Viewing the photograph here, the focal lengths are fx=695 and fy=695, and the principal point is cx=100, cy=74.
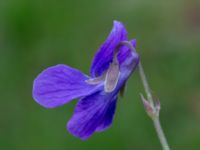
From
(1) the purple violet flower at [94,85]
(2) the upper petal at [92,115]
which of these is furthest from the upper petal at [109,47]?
(2) the upper petal at [92,115]

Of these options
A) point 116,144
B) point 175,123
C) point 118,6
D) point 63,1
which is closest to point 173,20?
point 118,6

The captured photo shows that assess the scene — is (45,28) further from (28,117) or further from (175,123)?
(175,123)

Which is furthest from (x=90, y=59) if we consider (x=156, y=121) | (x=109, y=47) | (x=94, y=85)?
(x=156, y=121)

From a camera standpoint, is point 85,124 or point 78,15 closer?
point 85,124

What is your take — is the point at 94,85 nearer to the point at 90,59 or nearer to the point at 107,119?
the point at 107,119

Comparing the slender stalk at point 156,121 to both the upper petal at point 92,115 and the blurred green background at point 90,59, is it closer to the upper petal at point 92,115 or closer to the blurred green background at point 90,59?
the upper petal at point 92,115

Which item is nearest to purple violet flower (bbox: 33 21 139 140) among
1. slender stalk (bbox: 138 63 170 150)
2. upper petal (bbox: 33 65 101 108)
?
upper petal (bbox: 33 65 101 108)
